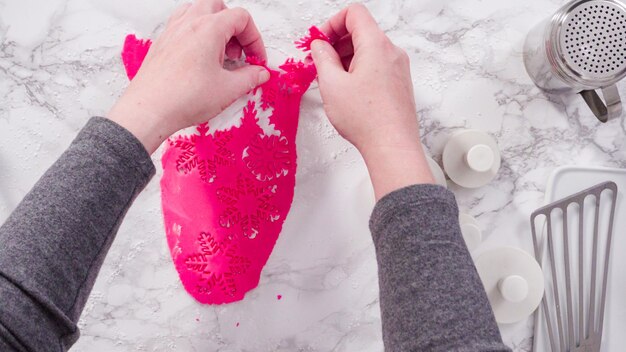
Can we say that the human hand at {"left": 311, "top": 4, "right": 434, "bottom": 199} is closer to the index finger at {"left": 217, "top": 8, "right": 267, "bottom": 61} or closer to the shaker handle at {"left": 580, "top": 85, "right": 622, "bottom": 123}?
the index finger at {"left": 217, "top": 8, "right": 267, "bottom": 61}

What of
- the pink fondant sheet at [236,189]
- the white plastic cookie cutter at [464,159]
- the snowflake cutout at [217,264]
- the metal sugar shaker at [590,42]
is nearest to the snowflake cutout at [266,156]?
the pink fondant sheet at [236,189]

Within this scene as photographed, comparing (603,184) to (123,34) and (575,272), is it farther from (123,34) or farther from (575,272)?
(123,34)

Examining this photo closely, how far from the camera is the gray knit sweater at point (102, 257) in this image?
464 millimetres

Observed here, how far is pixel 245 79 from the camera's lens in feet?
2.14

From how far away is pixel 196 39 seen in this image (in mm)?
603

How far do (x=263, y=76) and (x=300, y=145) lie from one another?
0.35ft

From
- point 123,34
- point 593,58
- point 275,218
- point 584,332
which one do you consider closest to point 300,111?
point 275,218

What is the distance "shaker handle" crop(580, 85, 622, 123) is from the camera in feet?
2.23

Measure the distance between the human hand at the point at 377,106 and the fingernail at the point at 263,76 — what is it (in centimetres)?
10

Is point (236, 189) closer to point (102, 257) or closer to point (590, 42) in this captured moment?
point (102, 257)

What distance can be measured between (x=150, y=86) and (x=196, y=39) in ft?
0.24

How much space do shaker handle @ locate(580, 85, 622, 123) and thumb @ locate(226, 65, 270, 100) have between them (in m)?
0.41

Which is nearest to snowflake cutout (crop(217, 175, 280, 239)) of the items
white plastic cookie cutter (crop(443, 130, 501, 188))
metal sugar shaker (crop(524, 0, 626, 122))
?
white plastic cookie cutter (crop(443, 130, 501, 188))

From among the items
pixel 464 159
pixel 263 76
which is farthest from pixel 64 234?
pixel 464 159
